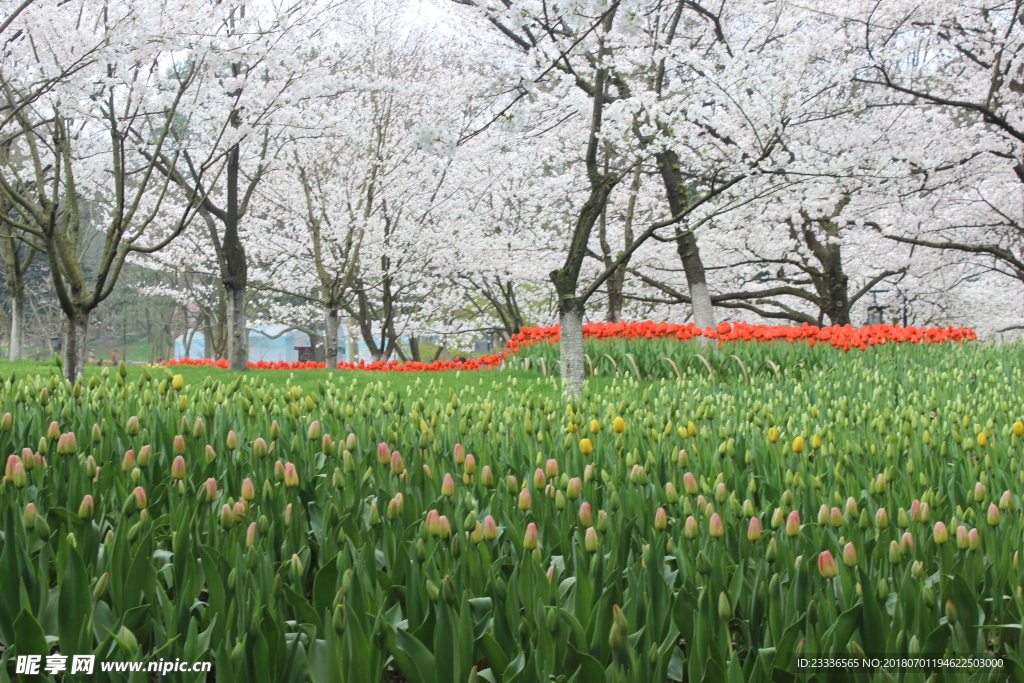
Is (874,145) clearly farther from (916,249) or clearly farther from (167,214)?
(167,214)

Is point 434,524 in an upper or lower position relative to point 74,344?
lower

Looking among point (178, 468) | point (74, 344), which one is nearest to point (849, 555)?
point (178, 468)

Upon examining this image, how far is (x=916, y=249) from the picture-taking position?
1961 centimetres

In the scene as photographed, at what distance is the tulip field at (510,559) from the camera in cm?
156

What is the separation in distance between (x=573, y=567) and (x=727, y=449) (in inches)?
53.0

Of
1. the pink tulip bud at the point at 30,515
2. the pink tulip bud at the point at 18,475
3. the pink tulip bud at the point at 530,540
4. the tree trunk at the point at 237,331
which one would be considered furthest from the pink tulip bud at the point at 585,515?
the tree trunk at the point at 237,331

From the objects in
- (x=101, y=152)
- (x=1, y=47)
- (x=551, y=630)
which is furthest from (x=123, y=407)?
(x=101, y=152)

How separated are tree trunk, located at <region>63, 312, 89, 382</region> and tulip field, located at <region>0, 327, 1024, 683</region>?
3.30 meters

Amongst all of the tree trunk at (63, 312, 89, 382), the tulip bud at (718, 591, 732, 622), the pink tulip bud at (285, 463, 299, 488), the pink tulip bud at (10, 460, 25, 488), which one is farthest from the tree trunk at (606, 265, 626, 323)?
the tulip bud at (718, 591, 732, 622)

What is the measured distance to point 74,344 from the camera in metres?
Answer: 6.70

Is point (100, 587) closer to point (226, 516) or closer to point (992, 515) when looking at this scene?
point (226, 516)

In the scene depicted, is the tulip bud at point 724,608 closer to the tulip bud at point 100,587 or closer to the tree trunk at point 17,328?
the tulip bud at point 100,587

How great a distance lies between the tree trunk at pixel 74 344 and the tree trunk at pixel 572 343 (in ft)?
12.7

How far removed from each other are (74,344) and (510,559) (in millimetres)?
5854
